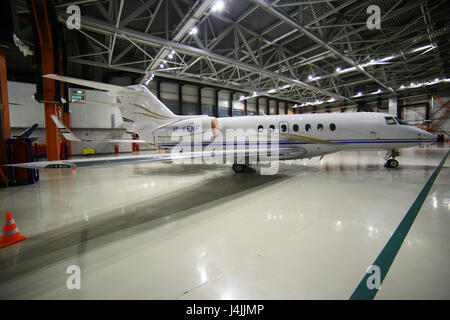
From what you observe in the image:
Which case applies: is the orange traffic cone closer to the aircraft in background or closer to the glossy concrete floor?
the glossy concrete floor

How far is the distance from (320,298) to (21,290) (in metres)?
2.88

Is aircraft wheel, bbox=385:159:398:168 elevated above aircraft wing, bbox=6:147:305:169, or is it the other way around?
aircraft wing, bbox=6:147:305:169

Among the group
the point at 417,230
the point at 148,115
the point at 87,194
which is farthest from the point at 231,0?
the point at 417,230

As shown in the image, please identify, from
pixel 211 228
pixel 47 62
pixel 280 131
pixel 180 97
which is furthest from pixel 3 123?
pixel 180 97

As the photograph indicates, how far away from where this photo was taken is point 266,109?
2938 centimetres

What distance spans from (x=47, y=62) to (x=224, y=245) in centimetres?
1063

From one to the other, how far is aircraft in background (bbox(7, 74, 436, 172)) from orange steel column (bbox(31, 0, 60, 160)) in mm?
2911

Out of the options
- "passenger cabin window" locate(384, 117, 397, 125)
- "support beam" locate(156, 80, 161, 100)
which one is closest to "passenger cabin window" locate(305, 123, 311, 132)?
"passenger cabin window" locate(384, 117, 397, 125)

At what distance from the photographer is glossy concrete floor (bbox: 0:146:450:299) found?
1.68 m

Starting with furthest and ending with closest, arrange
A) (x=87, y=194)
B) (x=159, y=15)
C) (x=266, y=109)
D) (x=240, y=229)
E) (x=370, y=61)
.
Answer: (x=266, y=109)
(x=370, y=61)
(x=159, y=15)
(x=87, y=194)
(x=240, y=229)

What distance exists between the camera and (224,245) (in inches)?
94.3

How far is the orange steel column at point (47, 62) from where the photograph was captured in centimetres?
699
